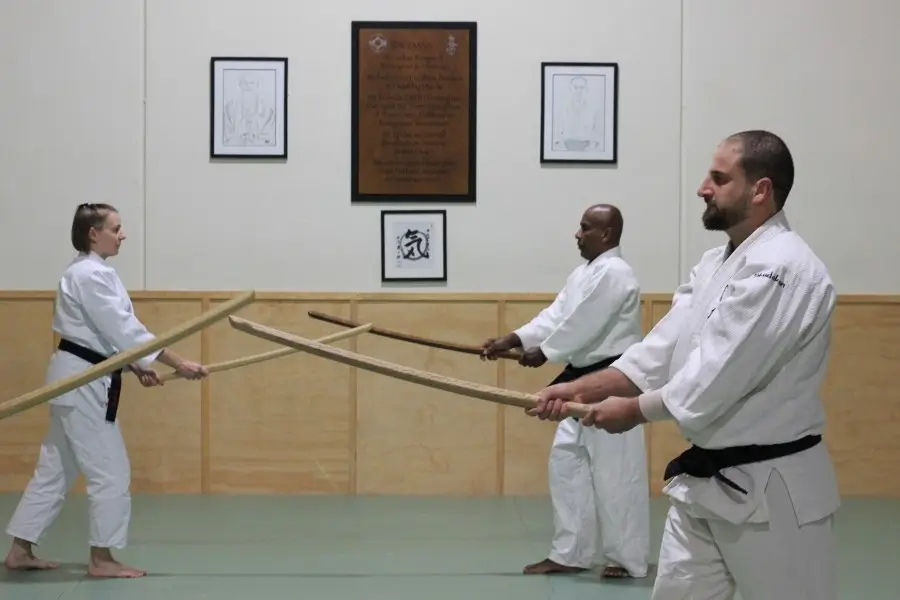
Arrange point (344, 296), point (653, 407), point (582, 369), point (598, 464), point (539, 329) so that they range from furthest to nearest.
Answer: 1. point (344, 296)
2. point (539, 329)
3. point (582, 369)
4. point (598, 464)
5. point (653, 407)

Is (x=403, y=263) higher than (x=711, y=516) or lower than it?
higher

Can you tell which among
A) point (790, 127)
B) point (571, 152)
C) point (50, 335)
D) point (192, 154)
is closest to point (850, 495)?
point (790, 127)

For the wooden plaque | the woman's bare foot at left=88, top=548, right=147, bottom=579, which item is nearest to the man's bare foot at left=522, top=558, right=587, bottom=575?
the woman's bare foot at left=88, top=548, right=147, bottom=579

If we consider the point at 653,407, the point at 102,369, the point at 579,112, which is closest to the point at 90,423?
the point at 102,369

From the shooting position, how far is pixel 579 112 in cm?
623

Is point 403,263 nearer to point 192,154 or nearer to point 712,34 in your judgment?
point 192,154

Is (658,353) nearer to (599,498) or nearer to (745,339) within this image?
(745,339)

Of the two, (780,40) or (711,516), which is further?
(780,40)

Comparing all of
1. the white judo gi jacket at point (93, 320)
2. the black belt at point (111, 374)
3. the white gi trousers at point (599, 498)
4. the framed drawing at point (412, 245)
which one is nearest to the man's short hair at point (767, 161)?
the white gi trousers at point (599, 498)

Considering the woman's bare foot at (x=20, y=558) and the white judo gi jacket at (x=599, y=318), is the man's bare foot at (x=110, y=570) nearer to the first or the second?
the woman's bare foot at (x=20, y=558)

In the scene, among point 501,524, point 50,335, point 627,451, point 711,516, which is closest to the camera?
point 711,516

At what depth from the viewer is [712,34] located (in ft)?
20.5

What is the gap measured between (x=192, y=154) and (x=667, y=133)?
2689mm

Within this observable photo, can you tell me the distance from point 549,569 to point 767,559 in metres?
2.16
